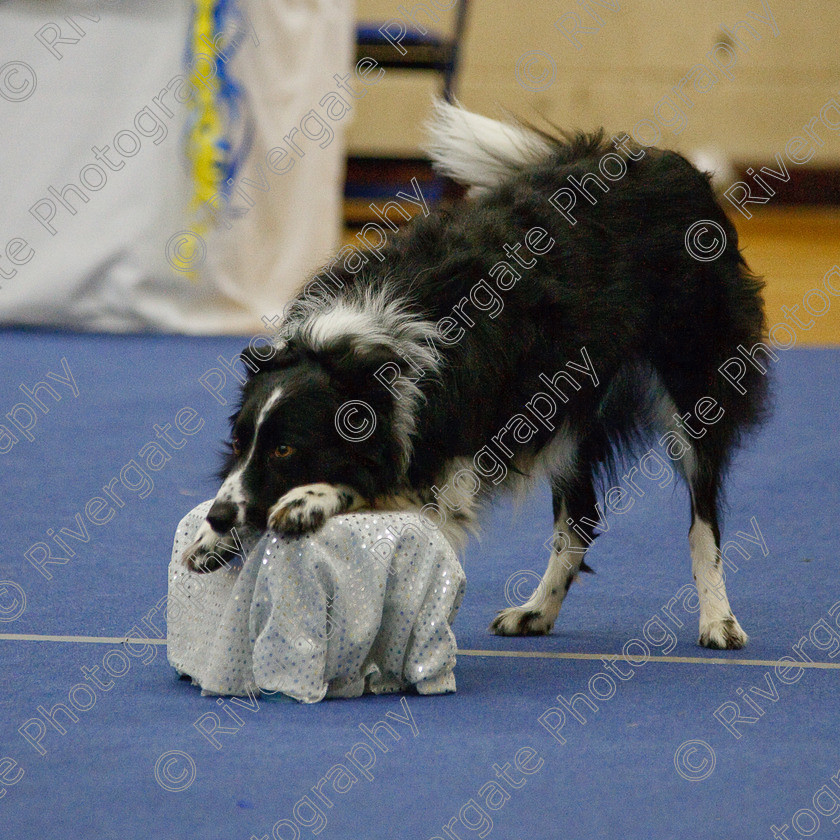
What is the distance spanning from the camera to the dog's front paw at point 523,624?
10.7 feet

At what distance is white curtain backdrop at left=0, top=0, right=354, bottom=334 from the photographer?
7.18m

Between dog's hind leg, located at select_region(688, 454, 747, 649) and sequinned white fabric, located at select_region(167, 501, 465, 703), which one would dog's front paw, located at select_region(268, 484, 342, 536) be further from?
dog's hind leg, located at select_region(688, 454, 747, 649)

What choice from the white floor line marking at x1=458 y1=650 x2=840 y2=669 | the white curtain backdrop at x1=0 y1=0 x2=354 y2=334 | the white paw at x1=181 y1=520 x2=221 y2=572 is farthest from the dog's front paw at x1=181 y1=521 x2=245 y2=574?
the white curtain backdrop at x1=0 y1=0 x2=354 y2=334

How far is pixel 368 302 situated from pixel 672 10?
1154cm

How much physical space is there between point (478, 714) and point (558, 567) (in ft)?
2.74

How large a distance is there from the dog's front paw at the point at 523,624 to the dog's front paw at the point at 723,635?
41cm

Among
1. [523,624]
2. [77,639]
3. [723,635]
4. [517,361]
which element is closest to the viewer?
[517,361]

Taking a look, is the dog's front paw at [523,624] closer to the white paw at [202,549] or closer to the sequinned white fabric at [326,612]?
the sequinned white fabric at [326,612]

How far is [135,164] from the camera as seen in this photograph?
727cm

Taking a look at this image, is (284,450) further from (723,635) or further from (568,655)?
(723,635)

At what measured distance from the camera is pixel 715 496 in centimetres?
333

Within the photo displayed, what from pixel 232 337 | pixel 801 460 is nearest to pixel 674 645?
pixel 801 460

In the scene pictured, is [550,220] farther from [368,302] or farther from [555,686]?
[555,686]

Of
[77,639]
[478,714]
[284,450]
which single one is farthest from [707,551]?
[77,639]
